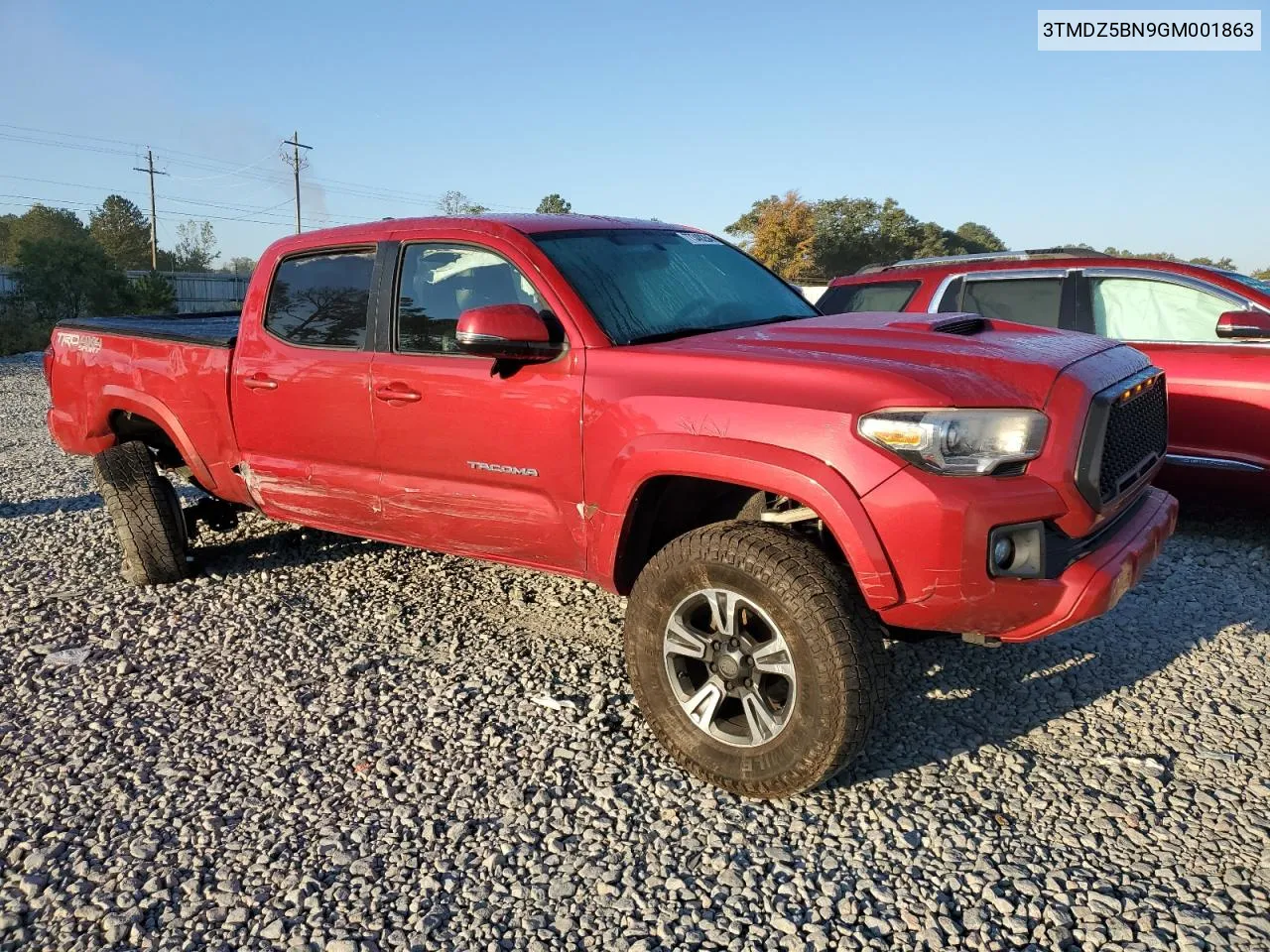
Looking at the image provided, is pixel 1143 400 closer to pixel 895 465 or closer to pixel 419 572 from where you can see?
pixel 895 465

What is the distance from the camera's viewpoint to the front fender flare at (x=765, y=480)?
264 centimetres

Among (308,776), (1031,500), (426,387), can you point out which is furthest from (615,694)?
(1031,500)

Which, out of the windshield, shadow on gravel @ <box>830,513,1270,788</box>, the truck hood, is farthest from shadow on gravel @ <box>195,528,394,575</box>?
shadow on gravel @ <box>830,513,1270,788</box>

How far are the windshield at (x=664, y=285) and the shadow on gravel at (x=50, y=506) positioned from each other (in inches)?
203

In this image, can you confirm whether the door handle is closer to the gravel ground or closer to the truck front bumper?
the gravel ground

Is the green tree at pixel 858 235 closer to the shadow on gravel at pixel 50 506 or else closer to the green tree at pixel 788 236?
the green tree at pixel 788 236

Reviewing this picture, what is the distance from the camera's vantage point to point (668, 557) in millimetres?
3037

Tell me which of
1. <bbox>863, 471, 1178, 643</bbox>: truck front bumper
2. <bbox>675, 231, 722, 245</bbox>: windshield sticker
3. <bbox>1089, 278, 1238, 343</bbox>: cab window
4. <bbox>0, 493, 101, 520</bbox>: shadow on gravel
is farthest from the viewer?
<bbox>0, 493, 101, 520</bbox>: shadow on gravel

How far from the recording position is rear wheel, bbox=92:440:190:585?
4914 millimetres

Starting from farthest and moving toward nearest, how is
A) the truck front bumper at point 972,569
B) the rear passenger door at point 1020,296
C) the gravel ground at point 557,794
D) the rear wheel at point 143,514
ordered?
1. the rear passenger door at point 1020,296
2. the rear wheel at point 143,514
3. the truck front bumper at point 972,569
4. the gravel ground at point 557,794

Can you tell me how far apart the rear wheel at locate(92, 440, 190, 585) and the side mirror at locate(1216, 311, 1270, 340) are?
246 inches

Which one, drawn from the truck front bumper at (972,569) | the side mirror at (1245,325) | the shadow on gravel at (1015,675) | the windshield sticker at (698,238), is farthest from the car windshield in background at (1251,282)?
the truck front bumper at (972,569)

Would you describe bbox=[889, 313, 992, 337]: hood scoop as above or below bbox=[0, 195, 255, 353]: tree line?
below

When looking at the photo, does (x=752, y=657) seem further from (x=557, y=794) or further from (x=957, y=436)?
(x=957, y=436)
